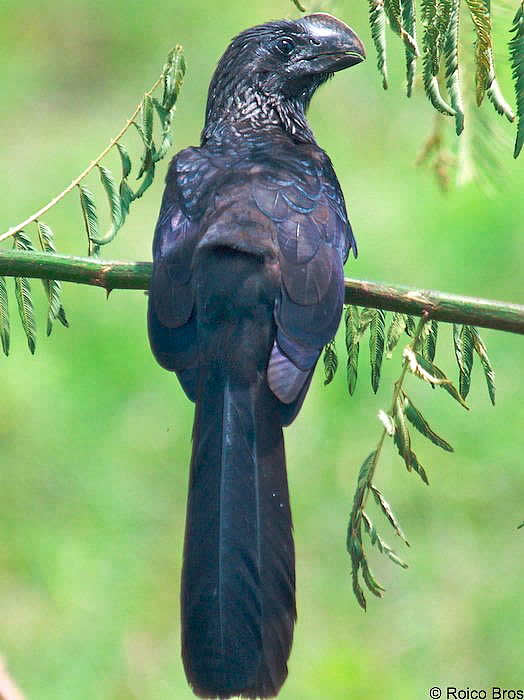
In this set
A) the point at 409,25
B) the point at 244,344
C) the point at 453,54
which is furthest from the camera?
the point at 244,344

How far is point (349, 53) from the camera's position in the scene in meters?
4.55

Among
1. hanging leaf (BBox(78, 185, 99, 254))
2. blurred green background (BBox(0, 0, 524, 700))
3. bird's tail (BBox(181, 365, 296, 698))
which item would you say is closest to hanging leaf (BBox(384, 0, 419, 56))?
hanging leaf (BBox(78, 185, 99, 254))

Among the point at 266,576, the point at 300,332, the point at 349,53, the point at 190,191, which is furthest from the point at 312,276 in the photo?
the point at 349,53

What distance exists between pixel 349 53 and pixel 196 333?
149 centimetres

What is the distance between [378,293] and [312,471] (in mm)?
3044

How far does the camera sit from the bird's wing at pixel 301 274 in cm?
353

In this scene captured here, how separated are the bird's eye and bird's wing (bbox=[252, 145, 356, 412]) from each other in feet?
2.81

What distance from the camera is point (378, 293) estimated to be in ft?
10.5

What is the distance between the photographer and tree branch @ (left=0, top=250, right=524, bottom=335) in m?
3.03

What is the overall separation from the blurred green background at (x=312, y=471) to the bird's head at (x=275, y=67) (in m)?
0.68

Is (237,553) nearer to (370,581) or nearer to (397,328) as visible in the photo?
(370,581)

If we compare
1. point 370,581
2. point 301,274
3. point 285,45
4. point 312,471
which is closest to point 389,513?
point 370,581

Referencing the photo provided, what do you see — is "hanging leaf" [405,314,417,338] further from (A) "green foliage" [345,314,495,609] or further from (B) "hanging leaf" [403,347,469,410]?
(B) "hanging leaf" [403,347,469,410]

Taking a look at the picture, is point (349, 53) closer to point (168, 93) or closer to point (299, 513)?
point (168, 93)
